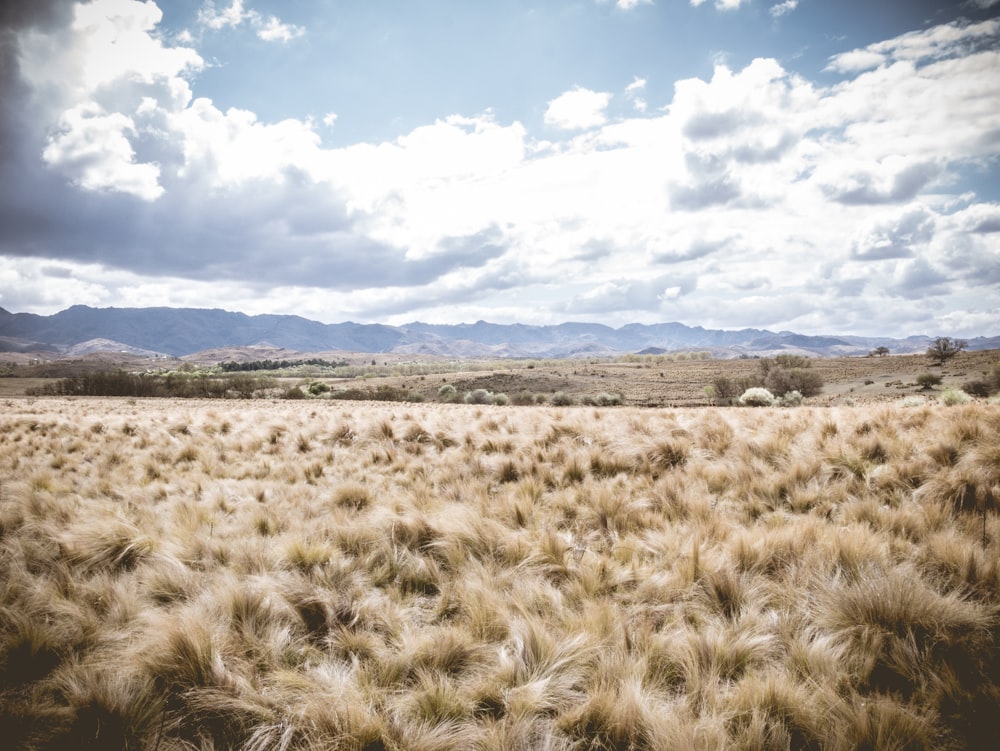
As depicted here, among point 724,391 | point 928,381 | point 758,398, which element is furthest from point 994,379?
point 724,391

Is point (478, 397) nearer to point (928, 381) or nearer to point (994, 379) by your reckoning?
point (928, 381)

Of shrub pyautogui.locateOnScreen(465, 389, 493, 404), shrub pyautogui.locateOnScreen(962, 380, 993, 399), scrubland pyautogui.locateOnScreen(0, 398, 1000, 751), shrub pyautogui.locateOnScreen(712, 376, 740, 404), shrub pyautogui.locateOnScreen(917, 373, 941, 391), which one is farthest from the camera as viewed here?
shrub pyautogui.locateOnScreen(465, 389, 493, 404)

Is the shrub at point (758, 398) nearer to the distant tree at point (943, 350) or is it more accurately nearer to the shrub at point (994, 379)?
the shrub at point (994, 379)

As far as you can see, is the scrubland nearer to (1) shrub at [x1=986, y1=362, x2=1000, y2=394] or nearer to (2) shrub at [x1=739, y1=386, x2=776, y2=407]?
(2) shrub at [x1=739, y1=386, x2=776, y2=407]

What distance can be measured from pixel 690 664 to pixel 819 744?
0.52 metres

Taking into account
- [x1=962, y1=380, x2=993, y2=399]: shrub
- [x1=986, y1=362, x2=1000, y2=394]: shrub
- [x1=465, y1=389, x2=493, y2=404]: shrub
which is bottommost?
[x1=465, y1=389, x2=493, y2=404]: shrub

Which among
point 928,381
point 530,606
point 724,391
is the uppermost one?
point 530,606

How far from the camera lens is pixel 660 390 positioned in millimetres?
52031

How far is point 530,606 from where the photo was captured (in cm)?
274

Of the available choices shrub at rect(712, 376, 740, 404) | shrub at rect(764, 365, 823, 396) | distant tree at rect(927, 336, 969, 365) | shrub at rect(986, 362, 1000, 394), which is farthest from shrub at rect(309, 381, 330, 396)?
distant tree at rect(927, 336, 969, 365)

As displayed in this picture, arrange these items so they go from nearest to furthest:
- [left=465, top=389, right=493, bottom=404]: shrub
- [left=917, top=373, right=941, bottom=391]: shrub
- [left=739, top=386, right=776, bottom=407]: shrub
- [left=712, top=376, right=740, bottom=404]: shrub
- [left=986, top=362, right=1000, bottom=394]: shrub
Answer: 1. [left=986, top=362, right=1000, bottom=394]: shrub
2. [left=739, top=386, right=776, bottom=407]: shrub
3. [left=917, top=373, right=941, bottom=391]: shrub
4. [left=712, top=376, right=740, bottom=404]: shrub
5. [left=465, top=389, right=493, bottom=404]: shrub

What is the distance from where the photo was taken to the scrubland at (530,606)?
1.87 meters

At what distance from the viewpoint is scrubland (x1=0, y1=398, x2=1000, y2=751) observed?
187cm

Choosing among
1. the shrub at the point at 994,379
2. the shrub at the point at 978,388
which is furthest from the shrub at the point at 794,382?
the shrub at the point at 994,379
